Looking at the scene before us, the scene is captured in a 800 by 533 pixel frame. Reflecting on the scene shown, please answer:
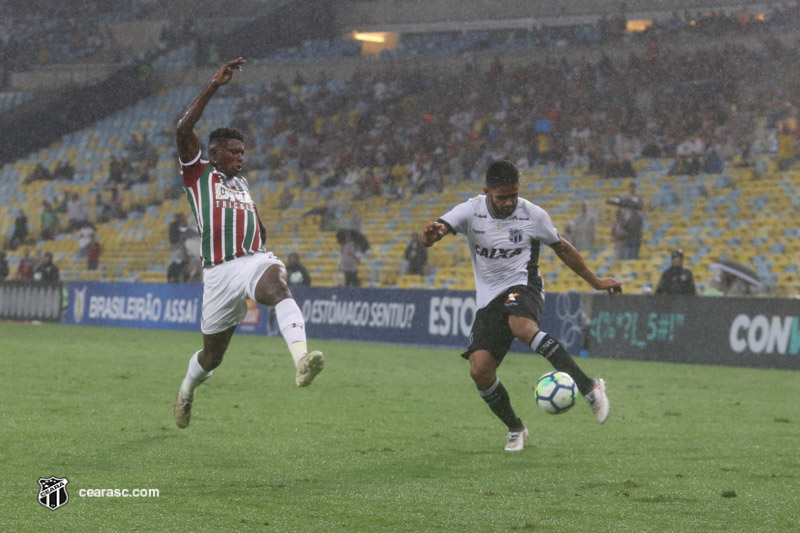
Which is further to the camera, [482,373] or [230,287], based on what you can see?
[482,373]

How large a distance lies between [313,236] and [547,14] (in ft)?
38.9

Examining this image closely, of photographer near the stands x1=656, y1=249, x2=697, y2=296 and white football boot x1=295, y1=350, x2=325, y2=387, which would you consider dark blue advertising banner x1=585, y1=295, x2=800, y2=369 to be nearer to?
photographer near the stands x1=656, y1=249, x2=697, y2=296

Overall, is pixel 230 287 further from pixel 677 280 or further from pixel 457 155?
pixel 457 155

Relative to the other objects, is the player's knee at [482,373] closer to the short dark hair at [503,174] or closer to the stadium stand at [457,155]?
the short dark hair at [503,174]

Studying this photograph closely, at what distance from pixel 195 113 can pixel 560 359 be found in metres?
3.11

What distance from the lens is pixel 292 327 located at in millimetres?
7016

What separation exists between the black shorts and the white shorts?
1592 mm

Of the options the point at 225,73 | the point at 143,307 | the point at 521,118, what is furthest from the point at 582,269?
the point at 521,118

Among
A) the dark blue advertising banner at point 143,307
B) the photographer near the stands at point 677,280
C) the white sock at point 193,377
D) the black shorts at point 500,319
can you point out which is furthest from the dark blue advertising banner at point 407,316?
the white sock at point 193,377

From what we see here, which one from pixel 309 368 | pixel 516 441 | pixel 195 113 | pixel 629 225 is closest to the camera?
pixel 309 368

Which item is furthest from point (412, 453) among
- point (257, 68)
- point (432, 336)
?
point (257, 68)

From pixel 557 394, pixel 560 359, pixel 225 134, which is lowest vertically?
pixel 557 394

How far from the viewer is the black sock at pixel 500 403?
802 centimetres

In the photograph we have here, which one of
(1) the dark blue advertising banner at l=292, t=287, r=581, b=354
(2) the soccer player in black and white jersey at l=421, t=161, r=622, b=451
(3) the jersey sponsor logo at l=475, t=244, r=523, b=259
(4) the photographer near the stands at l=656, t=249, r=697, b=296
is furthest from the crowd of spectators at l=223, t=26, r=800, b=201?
(3) the jersey sponsor logo at l=475, t=244, r=523, b=259
